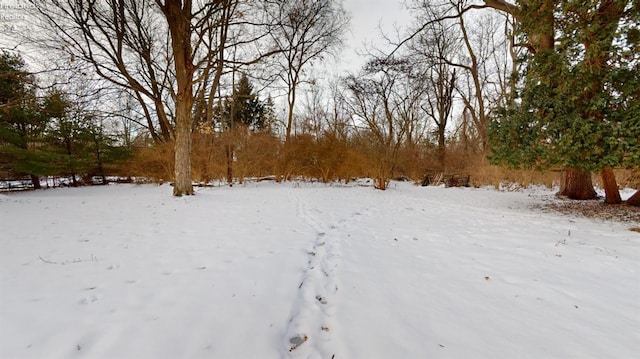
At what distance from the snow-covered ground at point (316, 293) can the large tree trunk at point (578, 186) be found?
4457 millimetres

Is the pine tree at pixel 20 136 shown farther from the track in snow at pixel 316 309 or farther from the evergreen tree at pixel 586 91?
the evergreen tree at pixel 586 91

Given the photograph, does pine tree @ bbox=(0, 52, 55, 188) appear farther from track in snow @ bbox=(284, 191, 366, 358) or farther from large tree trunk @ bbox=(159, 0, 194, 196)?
track in snow @ bbox=(284, 191, 366, 358)

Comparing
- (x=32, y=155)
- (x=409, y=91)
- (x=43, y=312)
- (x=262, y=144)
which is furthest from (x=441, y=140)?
(x=32, y=155)

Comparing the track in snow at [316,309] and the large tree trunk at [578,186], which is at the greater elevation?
the large tree trunk at [578,186]

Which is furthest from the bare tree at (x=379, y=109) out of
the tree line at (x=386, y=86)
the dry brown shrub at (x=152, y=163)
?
the dry brown shrub at (x=152, y=163)

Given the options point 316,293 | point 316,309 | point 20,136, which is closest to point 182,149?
point 316,293

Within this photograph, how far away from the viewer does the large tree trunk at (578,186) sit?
724cm

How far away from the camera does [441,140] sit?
773 inches

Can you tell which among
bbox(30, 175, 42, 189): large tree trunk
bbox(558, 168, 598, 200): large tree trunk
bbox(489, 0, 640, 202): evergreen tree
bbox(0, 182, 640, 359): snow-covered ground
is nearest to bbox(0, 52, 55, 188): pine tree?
bbox(30, 175, 42, 189): large tree trunk

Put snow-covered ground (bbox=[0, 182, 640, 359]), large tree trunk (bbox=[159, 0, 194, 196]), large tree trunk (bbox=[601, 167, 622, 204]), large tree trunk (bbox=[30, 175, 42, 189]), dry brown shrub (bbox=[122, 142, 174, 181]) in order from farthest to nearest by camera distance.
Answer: dry brown shrub (bbox=[122, 142, 174, 181]) < large tree trunk (bbox=[30, 175, 42, 189]) < large tree trunk (bbox=[159, 0, 194, 196]) < large tree trunk (bbox=[601, 167, 622, 204]) < snow-covered ground (bbox=[0, 182, 640, 359])

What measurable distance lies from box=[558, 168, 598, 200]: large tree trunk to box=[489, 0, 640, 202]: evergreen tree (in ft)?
10.4

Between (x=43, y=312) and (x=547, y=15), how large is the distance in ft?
27.2

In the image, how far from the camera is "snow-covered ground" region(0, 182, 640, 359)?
4.84ft

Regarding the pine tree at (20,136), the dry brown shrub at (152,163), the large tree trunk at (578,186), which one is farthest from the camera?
the dry brown shrub at (152,163)
